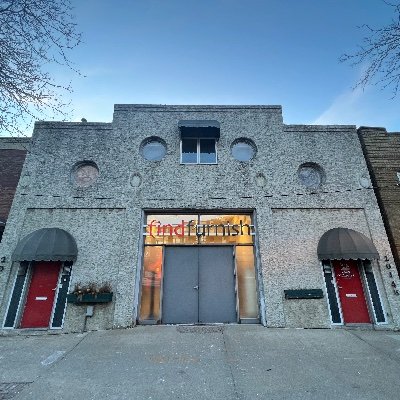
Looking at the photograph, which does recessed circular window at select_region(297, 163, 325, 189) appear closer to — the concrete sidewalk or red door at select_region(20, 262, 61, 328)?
the concrete sidewalk

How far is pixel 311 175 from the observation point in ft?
34.5

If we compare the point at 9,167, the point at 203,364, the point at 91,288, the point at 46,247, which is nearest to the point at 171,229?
the point at 91,288

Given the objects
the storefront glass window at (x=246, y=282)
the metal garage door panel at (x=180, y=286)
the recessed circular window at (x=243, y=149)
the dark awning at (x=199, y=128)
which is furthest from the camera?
the recessed circular window at (x=243, y=149)

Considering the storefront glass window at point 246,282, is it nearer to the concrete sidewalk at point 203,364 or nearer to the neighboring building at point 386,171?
the concrete sidewalk at point 203,364

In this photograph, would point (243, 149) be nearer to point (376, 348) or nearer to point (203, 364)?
point (376, 348)

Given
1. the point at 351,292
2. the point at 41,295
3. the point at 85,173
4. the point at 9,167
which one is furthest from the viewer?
the point at 9,167

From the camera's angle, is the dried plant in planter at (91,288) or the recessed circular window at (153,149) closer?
the dried plant in planter at (91,288)

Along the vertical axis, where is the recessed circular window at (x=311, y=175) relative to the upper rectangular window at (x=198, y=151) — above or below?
below

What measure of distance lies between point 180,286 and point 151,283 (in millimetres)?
1075

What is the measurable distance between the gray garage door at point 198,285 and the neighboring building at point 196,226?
1.5 inches

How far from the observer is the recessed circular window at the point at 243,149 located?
10.6 m

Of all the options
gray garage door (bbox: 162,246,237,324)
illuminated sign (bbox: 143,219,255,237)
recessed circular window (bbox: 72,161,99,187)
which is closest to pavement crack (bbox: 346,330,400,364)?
gray garage door (bbox: 162,246,237,324)

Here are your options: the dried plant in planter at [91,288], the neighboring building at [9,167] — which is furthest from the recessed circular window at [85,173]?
the dried plant in planter at [91,288]

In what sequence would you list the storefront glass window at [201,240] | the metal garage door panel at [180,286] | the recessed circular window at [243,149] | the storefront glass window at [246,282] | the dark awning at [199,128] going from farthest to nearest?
the recessed circular window at [243,149]
the dark awning at [199,128]
the storefront glass window at [201,240]
the storefront glass window at [246,282]
the metal garage door panel at [180,286]
